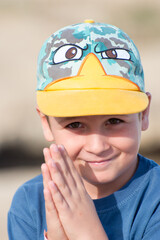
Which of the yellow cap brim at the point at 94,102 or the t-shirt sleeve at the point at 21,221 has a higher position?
the yellow cap brim at the point at 94,102

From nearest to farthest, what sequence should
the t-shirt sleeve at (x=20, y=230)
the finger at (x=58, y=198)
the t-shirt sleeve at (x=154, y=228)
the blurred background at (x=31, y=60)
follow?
the finger at (x=58, y=198), the t-shirt sleeve at (x=154, y=228), the t-shirt sleeve at (x=20, y=230), the blurred background at (x=31, y=60)

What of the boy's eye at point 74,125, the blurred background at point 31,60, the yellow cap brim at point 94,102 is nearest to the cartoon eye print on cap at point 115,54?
the yellow cap brim at point 94,102

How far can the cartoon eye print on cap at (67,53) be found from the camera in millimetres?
A: 1711

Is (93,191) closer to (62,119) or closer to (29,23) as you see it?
(62,119)

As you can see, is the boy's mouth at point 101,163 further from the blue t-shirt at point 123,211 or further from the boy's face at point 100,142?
the blue t-shirt at point 123,211

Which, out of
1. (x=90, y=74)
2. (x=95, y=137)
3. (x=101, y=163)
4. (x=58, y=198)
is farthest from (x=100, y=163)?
(x=90, y=74)

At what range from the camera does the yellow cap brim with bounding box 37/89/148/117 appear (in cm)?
162

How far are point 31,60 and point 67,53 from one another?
2.06 metres

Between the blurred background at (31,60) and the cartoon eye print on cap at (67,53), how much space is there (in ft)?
5.86

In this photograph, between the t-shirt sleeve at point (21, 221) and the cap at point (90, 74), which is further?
the t-shirt sleeve at point (21, 221)

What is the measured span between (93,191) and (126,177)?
6.0 inches

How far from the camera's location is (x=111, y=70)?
169 cm

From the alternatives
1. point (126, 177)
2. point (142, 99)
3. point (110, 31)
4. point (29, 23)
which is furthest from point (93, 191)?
point (29, 23)

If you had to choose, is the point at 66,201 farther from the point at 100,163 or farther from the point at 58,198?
the point at 100,163
